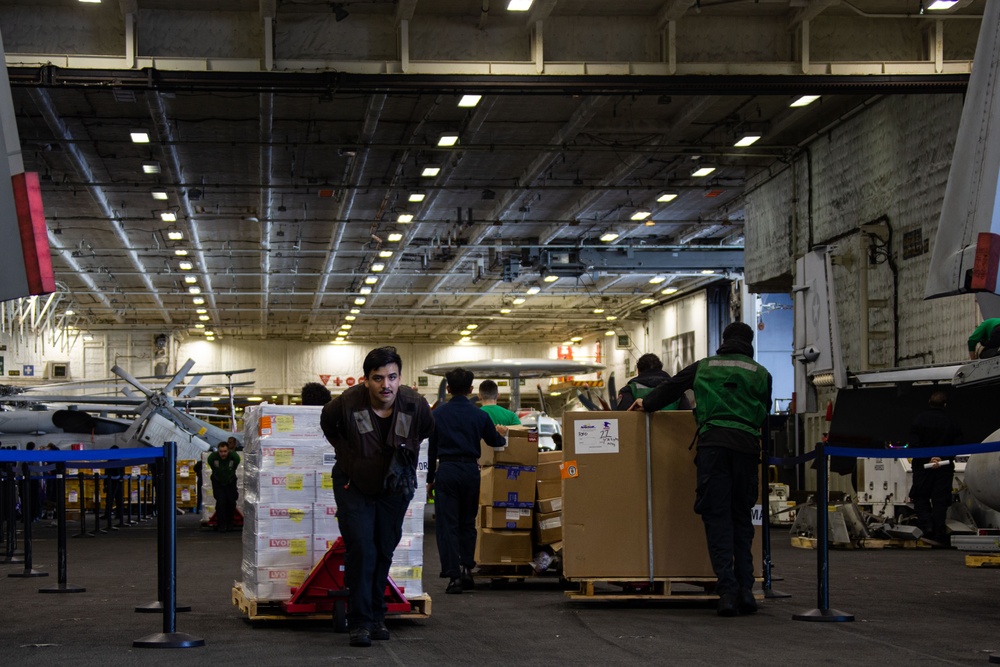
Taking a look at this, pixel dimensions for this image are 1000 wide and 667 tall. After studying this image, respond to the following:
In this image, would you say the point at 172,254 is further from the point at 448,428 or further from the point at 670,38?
the point at 448,428

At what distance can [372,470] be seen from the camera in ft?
21.6

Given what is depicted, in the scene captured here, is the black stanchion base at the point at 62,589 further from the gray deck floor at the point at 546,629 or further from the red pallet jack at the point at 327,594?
the red pallet jack at the point at 327,594

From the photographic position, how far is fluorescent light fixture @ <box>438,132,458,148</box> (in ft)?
68.3

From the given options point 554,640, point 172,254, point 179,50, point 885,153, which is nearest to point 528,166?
point 885,153

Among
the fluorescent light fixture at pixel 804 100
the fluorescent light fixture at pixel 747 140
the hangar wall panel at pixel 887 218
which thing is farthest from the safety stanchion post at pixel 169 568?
the fluorescent light fixture at pixel 747 140

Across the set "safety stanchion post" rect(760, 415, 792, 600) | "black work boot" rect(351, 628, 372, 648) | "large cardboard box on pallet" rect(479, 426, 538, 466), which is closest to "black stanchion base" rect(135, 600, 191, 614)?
"black work boot" rect(351, 628, 372, 648)

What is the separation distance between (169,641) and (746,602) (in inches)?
142

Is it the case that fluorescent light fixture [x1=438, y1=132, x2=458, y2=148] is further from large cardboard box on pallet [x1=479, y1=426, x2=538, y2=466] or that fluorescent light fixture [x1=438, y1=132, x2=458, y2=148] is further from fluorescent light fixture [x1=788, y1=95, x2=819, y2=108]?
large cardboard box on pallet [x1=479, y1=426, x2=538, y2=466]

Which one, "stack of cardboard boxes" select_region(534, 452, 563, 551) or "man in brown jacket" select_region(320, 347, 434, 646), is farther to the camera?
"stack of cardboard boxes" select_region(534, 452, 563, 551)

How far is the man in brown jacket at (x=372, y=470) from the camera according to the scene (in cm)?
654

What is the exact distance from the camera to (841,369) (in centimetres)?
1923

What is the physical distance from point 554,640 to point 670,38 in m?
10.5

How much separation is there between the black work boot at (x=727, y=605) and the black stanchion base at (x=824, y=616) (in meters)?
0.41

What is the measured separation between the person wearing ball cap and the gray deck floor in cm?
37
